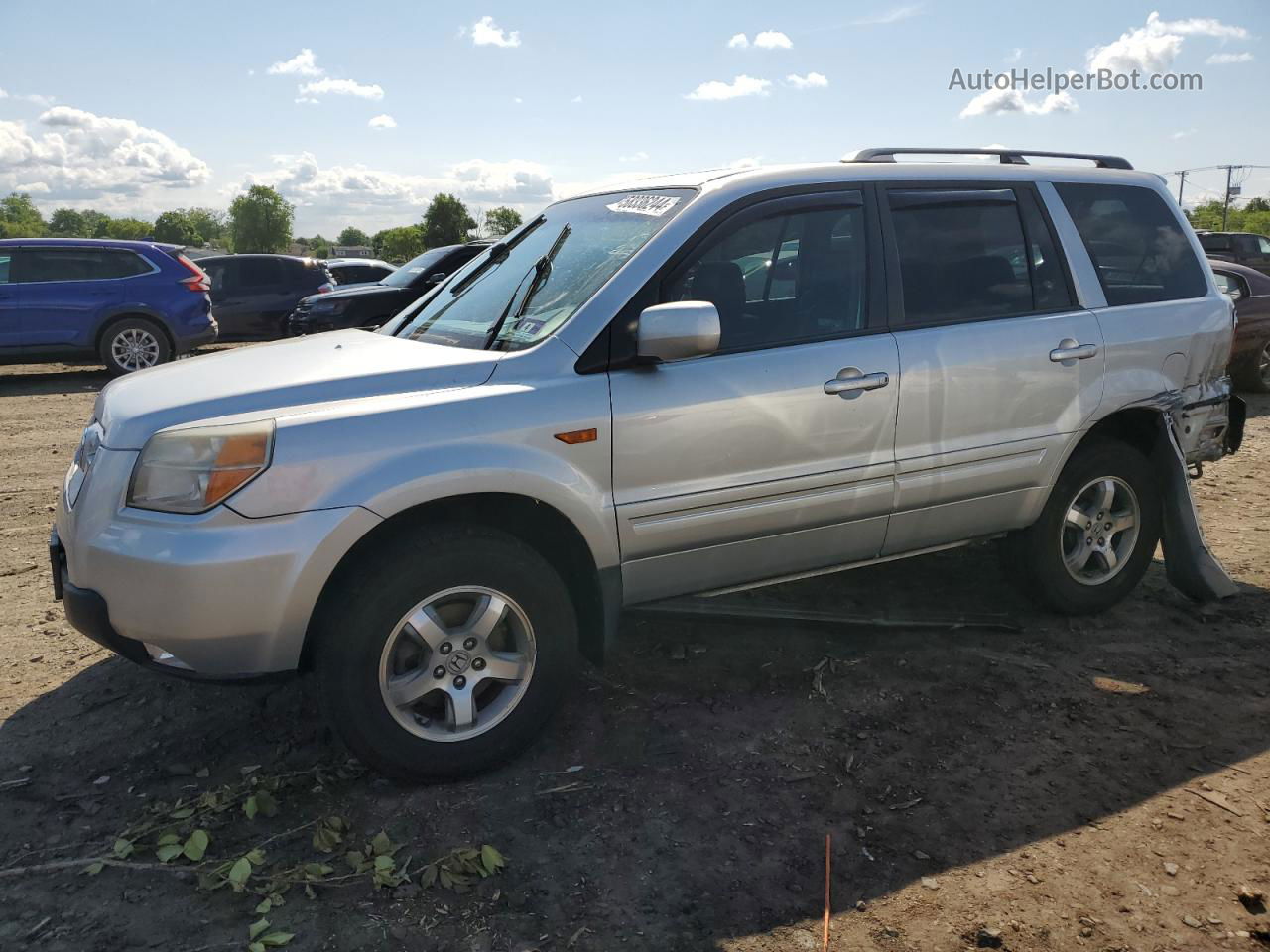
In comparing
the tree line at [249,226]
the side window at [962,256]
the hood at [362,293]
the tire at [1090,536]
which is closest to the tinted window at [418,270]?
the hood at [362,293]

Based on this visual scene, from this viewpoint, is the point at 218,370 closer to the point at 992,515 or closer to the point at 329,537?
the point at 329,537

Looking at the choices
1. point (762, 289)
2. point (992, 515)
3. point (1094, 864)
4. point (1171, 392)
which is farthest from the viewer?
point (1171, 392)

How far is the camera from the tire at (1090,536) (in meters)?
4.46

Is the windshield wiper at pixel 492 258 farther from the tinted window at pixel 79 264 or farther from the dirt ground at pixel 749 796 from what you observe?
the tinted window at pixel 79 264

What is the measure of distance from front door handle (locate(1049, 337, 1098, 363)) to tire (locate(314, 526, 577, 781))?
7.50 ft

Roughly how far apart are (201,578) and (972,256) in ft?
10.3

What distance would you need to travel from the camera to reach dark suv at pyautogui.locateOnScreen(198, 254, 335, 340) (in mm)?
16312

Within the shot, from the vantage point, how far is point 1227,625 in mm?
4625

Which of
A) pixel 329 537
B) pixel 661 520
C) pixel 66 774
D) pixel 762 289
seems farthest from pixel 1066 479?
pixel 66 774

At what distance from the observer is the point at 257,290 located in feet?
53.9

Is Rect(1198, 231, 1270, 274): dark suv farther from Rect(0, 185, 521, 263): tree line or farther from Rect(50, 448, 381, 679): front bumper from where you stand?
Rect(0, 185, 521, 263): tree line

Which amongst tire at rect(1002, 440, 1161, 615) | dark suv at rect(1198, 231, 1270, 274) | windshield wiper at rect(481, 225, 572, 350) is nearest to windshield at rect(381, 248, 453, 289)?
windshield wiper at rect(481, 225, 572, 350)

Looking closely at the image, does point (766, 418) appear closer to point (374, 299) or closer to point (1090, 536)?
point (1090, 536)

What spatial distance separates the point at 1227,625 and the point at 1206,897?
224cm
